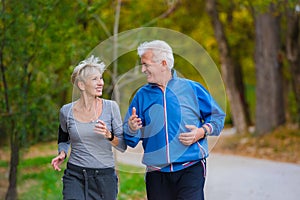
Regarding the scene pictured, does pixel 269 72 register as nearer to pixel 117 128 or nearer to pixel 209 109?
pixel 209 109

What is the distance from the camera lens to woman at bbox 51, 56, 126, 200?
202 inches

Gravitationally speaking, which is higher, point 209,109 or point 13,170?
point 209,109

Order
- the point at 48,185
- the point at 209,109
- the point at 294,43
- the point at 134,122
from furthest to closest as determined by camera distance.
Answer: the point at 294,43 → the point at 48,185 → the point at 209,109 → the point at 134,122

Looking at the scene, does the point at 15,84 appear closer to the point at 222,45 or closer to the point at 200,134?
the point at 200,134

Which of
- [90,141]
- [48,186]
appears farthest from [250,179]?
[90,141]

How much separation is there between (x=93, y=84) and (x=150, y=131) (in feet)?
1.97

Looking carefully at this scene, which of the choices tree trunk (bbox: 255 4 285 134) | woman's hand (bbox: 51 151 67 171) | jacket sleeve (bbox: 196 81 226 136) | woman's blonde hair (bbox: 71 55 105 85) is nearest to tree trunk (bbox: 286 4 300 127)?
tree trunk (bbox: 255 4 285 134)

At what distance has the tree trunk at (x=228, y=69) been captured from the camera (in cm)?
2139

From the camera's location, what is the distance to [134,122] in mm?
5082

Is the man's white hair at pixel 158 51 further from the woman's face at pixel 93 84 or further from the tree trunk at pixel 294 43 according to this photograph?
the tree trunk at pixel 294 43

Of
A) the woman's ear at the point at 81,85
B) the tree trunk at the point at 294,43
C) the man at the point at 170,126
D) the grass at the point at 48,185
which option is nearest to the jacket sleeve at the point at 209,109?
the man at the point at 170,126

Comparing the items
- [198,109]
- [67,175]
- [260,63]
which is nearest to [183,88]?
[198,109]

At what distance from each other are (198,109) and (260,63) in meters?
15.2

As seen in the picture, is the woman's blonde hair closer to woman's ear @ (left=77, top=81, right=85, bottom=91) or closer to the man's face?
woman's ear @ (left=77, top=81, right=85, bottom=91)
